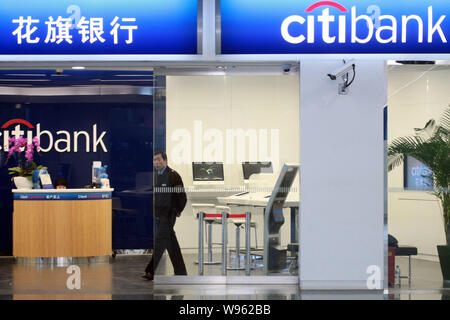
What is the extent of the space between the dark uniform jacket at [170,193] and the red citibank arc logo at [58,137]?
415 cm

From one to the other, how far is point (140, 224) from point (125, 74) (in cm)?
252

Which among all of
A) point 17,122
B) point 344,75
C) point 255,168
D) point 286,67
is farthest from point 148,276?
point 17,122

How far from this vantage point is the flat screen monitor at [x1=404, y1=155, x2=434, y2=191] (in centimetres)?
793

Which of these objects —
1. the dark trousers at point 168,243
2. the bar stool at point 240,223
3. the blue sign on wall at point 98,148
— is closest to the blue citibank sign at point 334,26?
the bar stool at point 240,223

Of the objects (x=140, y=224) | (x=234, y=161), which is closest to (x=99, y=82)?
(x=140, y=224)

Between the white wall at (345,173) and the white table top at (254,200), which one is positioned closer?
the white wall at (345,173)

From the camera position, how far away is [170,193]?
26.5 feet

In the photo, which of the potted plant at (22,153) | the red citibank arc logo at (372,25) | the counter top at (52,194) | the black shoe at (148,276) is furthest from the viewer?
the potted plant at (22,153)

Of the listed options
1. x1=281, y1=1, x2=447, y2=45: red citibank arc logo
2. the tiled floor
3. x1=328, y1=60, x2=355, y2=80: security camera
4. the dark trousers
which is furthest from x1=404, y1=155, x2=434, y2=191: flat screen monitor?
the dark trousers

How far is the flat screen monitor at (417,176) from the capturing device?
7927 millimetres

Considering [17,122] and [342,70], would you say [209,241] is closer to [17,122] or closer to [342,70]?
[342,70]

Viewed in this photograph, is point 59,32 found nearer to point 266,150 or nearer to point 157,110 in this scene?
point 157,110

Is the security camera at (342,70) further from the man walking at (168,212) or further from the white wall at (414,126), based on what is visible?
the man walking at (168,212)

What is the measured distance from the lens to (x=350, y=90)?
789 cm
